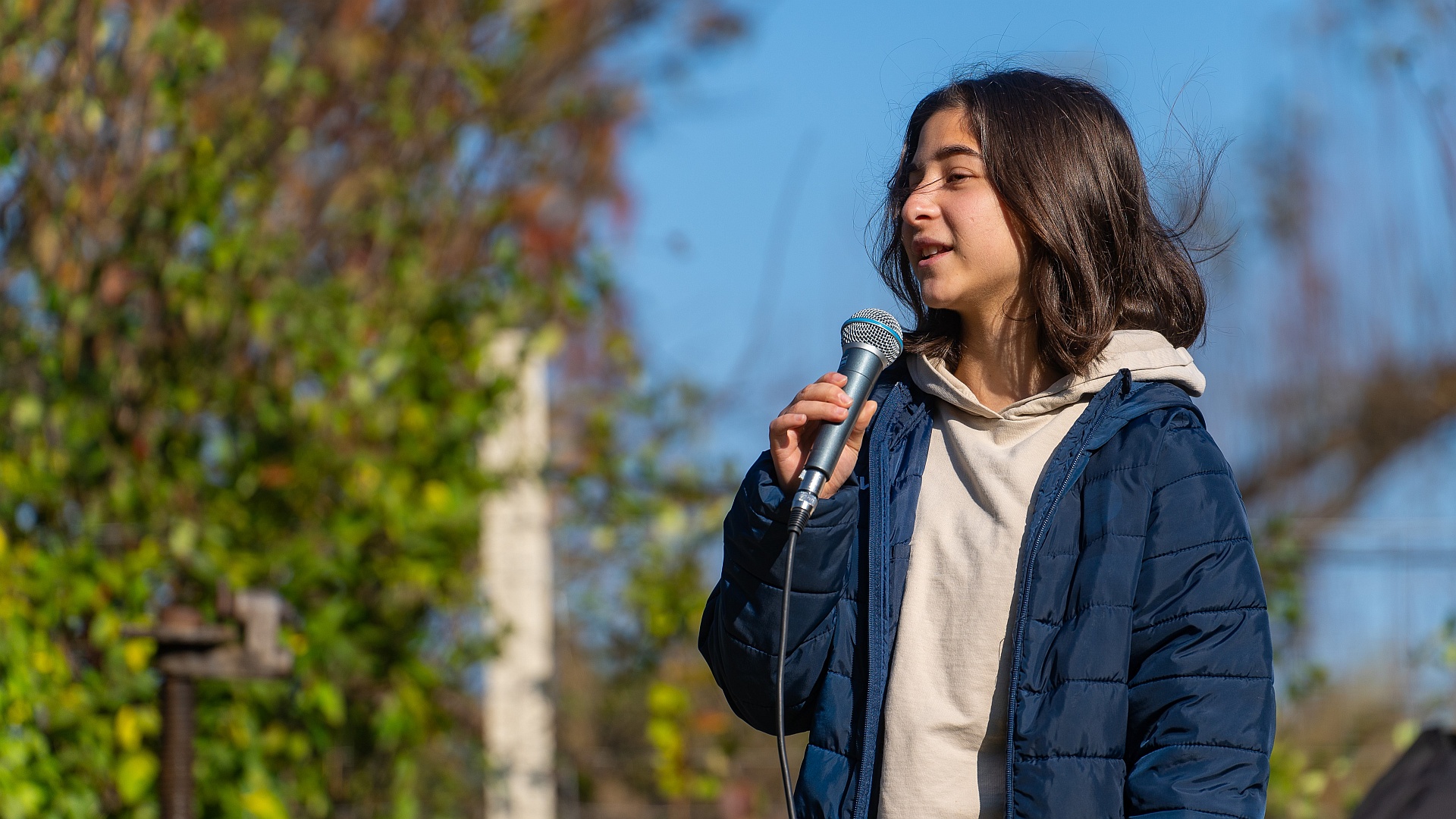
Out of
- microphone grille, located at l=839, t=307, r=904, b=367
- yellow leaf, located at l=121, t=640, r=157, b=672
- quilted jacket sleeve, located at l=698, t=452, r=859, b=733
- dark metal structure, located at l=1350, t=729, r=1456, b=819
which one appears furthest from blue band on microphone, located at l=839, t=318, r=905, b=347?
yellow leaf, located at l=121, t=640, r=157, b=672

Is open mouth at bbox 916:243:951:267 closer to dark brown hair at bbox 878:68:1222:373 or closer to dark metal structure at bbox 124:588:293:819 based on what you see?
dark brown hair at bbox 878:68:1222:373

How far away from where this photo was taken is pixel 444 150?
410 cm

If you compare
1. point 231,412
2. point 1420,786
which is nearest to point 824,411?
point 1420,786

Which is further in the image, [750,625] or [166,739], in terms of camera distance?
[166,739]

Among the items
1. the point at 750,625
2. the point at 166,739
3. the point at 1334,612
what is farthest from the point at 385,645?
the point at 1334,612

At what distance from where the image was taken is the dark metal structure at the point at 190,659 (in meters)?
2.89

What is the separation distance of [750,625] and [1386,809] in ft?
4.53

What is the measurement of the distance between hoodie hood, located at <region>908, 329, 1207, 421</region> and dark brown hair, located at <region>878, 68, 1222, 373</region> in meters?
0.02

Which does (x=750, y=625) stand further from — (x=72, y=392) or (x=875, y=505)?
(x=72, y=392)

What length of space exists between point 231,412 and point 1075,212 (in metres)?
2.47

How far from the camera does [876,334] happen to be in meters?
1.63

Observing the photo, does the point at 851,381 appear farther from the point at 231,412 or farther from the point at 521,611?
the point at 521,611

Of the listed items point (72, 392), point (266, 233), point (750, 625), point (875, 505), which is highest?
point (266, 233)

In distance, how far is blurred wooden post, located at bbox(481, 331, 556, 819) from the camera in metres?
4.05
